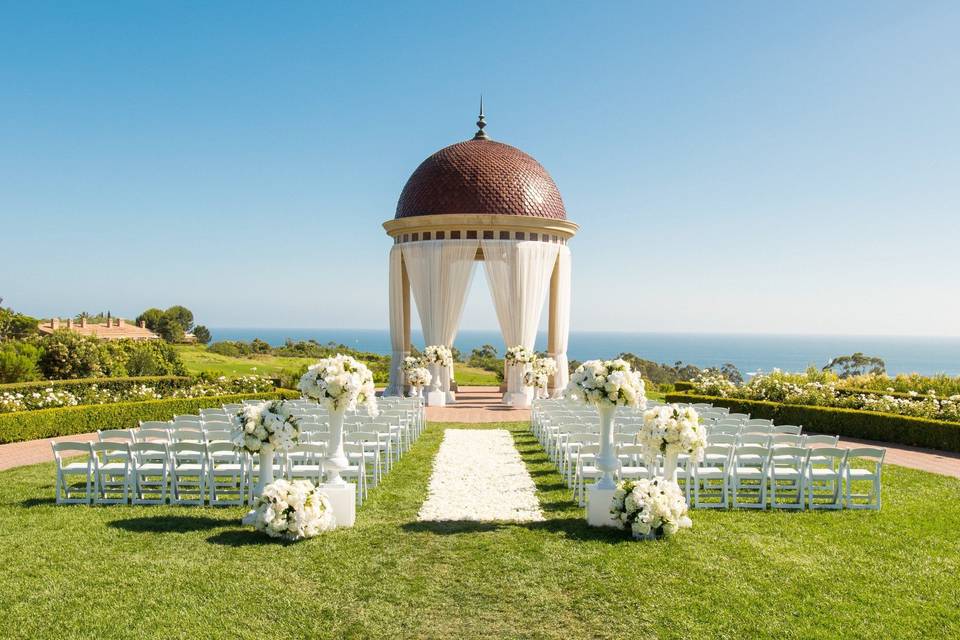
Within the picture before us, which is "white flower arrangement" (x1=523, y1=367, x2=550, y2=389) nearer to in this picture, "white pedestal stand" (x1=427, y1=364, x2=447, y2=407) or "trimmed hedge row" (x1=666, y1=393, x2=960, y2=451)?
"white pedestal stand" (x1=427, y1=364, x2=447, y2=407)

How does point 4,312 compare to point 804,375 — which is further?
point 4,312

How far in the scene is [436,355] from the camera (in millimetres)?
24766

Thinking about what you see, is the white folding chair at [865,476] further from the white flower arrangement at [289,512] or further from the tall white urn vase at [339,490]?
the white flower arrangement at [289,512]

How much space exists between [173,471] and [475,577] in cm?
A: 504

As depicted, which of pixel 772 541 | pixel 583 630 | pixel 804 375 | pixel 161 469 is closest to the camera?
pixel 583 630

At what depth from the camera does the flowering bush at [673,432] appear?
27.9 ft

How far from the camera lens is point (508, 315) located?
85.4 feet

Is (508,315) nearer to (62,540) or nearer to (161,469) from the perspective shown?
(161,469)

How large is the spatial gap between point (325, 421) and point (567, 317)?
1504cm

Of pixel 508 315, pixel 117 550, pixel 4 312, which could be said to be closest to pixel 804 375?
pixel 508 315

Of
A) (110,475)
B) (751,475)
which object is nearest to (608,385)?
(751,475)

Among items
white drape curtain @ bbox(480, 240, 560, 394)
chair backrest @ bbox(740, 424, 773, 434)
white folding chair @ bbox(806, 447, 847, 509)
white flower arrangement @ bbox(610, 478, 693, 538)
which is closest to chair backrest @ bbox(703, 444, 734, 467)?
white folding chair @ bbox(806, 447, 847, 509)

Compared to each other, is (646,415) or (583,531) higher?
(646,415)

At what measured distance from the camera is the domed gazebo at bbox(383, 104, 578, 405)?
2580 cm
